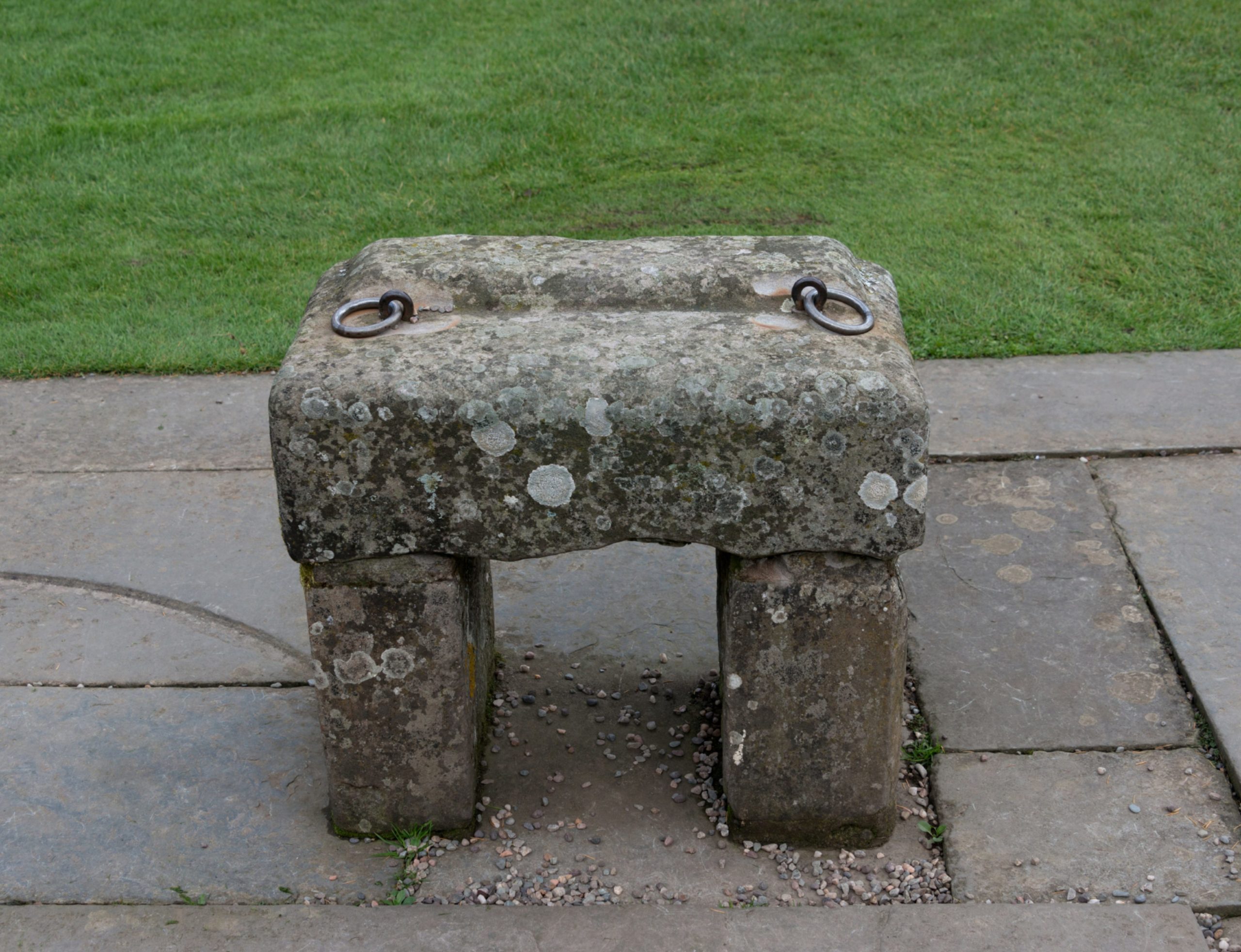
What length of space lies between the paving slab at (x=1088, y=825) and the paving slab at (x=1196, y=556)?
142 millimetres

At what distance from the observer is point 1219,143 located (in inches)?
257

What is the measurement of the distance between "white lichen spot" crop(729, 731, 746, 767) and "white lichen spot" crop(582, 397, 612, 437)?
72cm

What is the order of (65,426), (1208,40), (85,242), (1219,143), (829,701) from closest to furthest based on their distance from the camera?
1. (829,701)
2. (65,426)
3. (85,242)
4. (1219,143)
5. (1208,40)

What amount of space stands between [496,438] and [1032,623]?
5.59ft

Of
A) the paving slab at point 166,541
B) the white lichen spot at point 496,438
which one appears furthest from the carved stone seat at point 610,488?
the paving slab at point 166,541

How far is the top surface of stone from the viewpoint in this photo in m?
2.31

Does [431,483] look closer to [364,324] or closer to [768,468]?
[364,324]

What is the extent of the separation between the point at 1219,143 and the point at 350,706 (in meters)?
5.70

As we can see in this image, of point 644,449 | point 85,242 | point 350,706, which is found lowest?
point 85,242

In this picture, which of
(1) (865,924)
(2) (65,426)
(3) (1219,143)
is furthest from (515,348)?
(3) (1219,143)

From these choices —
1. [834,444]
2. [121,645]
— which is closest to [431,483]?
[834,444]

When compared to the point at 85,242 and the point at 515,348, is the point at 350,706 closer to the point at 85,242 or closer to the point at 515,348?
the point at 515,348

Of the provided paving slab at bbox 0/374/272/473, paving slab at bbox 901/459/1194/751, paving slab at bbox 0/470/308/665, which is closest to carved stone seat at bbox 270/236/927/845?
paving slab at bbox 901/459/1194/751

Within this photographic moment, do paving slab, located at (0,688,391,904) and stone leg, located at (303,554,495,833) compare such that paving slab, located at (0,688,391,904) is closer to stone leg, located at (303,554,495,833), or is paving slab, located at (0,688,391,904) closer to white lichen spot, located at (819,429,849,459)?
stone leg, located at (303,554,495,833)
